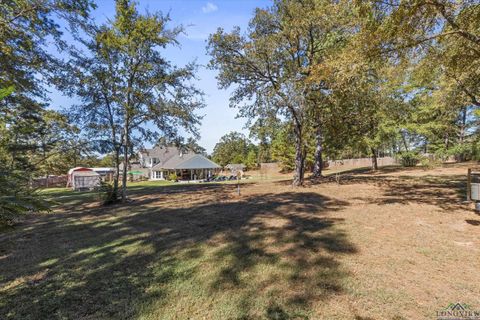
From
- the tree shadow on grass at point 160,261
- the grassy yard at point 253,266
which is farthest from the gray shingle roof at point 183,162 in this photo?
the grassy yard at point 253,266

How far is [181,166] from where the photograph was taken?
37.3 metres

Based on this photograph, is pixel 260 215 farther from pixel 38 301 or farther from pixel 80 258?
pixel 38 301

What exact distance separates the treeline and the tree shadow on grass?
15.4 feet

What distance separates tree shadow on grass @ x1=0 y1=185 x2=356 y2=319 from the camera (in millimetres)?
3080

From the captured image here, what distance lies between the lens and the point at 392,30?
585 cm

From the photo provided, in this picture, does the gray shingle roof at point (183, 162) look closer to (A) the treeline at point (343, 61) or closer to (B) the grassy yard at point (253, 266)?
(A) the treeline at point (343, 61)

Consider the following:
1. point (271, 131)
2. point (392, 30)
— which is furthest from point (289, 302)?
point (271, 131)

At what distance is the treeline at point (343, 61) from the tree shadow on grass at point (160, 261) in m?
4.71

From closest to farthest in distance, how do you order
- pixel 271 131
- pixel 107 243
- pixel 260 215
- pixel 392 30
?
pixel 107 243
pixel 392 30
pixel 260 215
pixel 271 131

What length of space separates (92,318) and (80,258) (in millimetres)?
2153

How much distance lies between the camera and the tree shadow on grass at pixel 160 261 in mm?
3080

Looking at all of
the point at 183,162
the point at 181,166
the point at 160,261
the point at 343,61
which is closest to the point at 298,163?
the point at 343,61

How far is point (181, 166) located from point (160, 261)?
33.9 m

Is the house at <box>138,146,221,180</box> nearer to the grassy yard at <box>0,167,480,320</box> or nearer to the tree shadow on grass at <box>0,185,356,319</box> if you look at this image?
the tree shadow on grass at <box>0,185,356,319</box>
